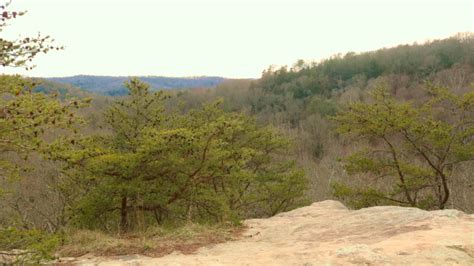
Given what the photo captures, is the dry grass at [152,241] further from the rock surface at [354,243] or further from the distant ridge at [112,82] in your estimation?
the distant ridge at [112,82]

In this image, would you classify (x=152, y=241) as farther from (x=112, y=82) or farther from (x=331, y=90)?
(x=112, y=82)

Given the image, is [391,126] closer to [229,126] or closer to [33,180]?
[229,126]

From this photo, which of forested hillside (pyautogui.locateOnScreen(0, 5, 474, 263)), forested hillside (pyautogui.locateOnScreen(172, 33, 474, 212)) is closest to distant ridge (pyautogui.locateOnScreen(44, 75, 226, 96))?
forested hillside (pyautogui.locateOnScreen(172, 33, 474, 212))

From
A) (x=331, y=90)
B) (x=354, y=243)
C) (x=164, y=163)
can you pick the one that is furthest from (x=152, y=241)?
(x=331, y=90)

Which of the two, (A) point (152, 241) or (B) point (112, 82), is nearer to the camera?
(A) point (152, 241)

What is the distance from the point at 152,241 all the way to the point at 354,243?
10.0 ft

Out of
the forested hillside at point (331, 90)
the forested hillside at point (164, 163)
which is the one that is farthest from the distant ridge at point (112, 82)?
the forested hillside at point (164, 163)

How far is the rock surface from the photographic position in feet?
15.0

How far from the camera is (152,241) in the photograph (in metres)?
6.70

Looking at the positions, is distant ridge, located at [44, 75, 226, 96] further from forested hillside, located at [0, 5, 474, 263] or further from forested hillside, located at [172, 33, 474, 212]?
forested hillside, located at [0, 5, 474, 263]

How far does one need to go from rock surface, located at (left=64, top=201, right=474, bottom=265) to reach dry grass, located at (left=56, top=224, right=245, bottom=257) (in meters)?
0.26

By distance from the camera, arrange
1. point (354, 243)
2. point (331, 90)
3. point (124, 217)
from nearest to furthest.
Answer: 1. point (354, 243)
2. point (124, 217)
3. point (331, 90)

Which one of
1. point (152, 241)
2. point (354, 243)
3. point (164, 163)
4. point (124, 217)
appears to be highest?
point (164, 163)

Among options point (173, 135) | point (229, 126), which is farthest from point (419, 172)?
point (173, 135)
